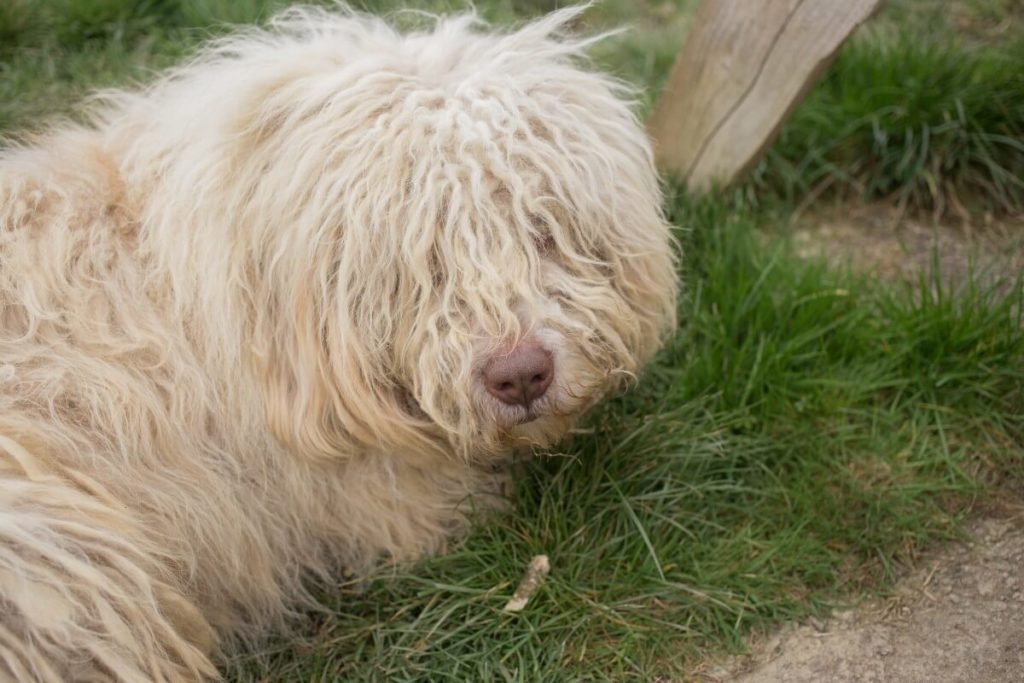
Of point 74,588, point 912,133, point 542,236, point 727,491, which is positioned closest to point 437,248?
point 542,236

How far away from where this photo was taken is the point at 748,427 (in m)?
3.36

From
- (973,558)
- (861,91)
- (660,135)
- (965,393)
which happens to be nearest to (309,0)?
(660,135)

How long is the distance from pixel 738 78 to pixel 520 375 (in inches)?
70.2

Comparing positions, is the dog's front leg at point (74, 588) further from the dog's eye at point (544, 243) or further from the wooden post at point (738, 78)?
the wooden post at point (738, 78)

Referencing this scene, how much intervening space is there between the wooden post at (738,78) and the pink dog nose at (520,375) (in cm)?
170

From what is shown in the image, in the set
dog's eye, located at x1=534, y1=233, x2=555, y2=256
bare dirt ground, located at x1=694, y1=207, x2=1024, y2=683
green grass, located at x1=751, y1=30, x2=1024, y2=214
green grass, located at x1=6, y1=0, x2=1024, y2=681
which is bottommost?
bare dirt ground, located at x1=694, y1=207, x2=1024, y2=683

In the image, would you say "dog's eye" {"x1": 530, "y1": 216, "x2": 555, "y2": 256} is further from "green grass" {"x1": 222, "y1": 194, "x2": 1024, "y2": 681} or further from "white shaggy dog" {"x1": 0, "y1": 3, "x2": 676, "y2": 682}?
"green grass" {"x1": 222, "y1": 194, "x2": 1024, "y2": 681}

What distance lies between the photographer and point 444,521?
3.03 meters

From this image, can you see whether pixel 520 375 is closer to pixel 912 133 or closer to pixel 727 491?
pixel 727 491

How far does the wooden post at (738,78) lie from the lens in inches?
138

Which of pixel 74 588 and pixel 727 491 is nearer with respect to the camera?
pixel 74 588

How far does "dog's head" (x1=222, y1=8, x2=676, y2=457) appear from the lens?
7.96ft

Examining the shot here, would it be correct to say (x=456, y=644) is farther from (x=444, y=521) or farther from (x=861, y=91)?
(x=861, y=91)

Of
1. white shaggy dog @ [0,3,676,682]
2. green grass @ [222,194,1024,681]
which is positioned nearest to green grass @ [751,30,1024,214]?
green grass @ [222,194,1024,681]
